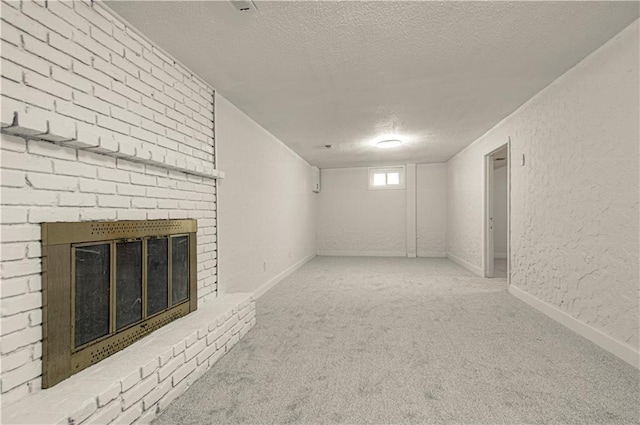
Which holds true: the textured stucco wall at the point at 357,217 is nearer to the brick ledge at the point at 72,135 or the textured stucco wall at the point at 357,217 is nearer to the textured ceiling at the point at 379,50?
the textured ceiling at the point at 379,50

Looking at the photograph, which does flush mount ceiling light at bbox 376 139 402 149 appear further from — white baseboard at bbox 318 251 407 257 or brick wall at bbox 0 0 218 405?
brick wall at bbox 0 0 218 405

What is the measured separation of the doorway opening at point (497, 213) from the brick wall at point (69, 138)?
159 inches

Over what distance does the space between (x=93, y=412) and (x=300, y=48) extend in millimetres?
2400

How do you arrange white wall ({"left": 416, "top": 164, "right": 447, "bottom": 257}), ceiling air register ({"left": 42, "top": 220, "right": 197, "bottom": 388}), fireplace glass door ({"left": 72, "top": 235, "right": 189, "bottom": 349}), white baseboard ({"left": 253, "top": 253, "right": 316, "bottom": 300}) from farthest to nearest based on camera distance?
white wall ({"left": 416, "top": 164, "right": 447, "bottom": 257}) < white baseboard ({"left": 253, "top": 253, "right": 316, "bottom": 300}) < fireplace glass door ({"left": 72, "top": 235, "right": 189, "bottom": 349}) < ceiling air register ({"left": 42, "top": 220, "right": 197, "bottom": 388})

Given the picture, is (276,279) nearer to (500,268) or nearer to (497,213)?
(500,268)

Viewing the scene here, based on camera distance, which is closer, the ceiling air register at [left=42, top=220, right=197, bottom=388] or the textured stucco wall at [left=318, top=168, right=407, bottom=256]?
the ceiling air register at [left=42, top=220, right=197, bottom=388]

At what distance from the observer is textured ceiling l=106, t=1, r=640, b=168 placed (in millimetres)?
1812

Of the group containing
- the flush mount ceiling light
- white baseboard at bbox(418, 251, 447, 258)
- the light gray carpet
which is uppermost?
the flush mount ceiling light

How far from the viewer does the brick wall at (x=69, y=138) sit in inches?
50.0

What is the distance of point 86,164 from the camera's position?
161cm

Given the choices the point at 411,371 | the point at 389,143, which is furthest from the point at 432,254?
the point at 411,371

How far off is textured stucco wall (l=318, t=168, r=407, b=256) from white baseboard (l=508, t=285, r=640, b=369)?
160 inches

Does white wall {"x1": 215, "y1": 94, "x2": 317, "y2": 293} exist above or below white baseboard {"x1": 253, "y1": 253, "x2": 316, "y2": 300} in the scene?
above

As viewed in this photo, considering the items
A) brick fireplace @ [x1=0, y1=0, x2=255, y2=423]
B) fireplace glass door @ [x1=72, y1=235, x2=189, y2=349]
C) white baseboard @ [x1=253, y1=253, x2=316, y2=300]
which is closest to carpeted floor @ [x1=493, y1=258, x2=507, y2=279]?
white baseboard @ [x1=253, y1=253, x2=316, y2=300]
